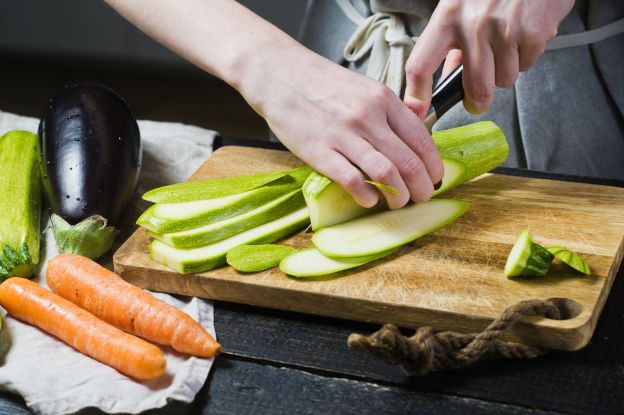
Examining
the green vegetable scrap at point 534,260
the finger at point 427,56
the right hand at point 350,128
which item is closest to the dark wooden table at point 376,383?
the green vegetable scrap at point 534,260

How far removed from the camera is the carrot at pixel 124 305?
138 cm

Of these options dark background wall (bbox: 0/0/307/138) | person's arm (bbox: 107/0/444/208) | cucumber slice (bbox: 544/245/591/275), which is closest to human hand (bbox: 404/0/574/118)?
person's arm (bbox: 107/0/444/208)

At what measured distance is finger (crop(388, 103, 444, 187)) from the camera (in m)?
1.64

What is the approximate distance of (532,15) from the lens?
1.73 metres

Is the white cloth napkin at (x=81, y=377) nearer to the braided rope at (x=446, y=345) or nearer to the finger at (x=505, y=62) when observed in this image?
the braided rope at (x=446, y=345)

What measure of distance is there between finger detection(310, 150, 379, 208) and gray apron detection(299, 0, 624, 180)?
580mm

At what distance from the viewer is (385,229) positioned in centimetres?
165

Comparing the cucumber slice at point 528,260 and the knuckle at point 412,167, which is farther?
the knuckle at point 412,167

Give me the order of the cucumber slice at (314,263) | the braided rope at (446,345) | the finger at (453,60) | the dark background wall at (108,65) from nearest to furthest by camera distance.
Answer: the braided rope at (446,345), the cucumber slice at (314,263), the finger at (453,60), the dark background wall at (108,65)

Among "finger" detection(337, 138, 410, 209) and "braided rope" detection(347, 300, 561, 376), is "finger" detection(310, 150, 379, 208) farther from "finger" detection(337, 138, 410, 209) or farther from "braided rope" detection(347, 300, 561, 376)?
"braided rope" detection(347, 300, 561, 376)

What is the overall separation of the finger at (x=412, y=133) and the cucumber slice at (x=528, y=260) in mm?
262

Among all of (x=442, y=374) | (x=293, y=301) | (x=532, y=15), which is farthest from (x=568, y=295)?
(x=532, y=15)

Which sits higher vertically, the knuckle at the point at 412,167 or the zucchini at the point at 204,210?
the knuckle at the point at 412,167

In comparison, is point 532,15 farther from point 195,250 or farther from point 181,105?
point 181,105
